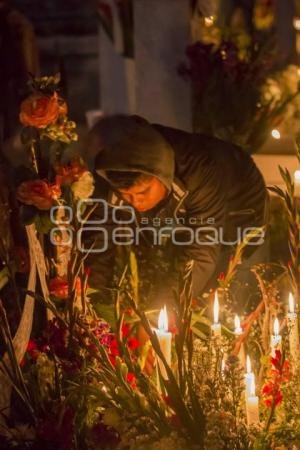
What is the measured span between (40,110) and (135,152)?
1.96 feet

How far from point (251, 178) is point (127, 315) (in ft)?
3.02

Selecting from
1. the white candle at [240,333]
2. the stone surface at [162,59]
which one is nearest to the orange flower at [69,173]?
the white candle at [240,333]

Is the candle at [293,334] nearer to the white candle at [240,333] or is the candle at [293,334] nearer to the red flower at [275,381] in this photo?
the red flower at [275,381]

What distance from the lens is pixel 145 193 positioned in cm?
324

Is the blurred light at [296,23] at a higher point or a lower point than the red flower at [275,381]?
higher

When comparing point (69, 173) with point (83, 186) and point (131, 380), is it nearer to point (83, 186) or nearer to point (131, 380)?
point (83, 186)

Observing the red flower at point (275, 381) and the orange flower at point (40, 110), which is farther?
the orange flower at point (40, 110)

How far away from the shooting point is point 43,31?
11.4m

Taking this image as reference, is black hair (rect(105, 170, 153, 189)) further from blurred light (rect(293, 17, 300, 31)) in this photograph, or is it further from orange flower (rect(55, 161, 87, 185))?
blurred light (rect(293, 17, 300, 31))

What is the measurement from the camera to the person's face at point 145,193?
10.5ft

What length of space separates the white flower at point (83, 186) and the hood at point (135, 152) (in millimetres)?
444

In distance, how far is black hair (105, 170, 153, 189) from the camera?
125 inches

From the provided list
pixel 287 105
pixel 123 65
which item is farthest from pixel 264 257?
pixel 123 65

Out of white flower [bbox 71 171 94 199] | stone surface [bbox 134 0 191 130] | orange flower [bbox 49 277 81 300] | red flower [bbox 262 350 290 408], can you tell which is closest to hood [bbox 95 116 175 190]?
white flower [bbox 71 171 94 199]
